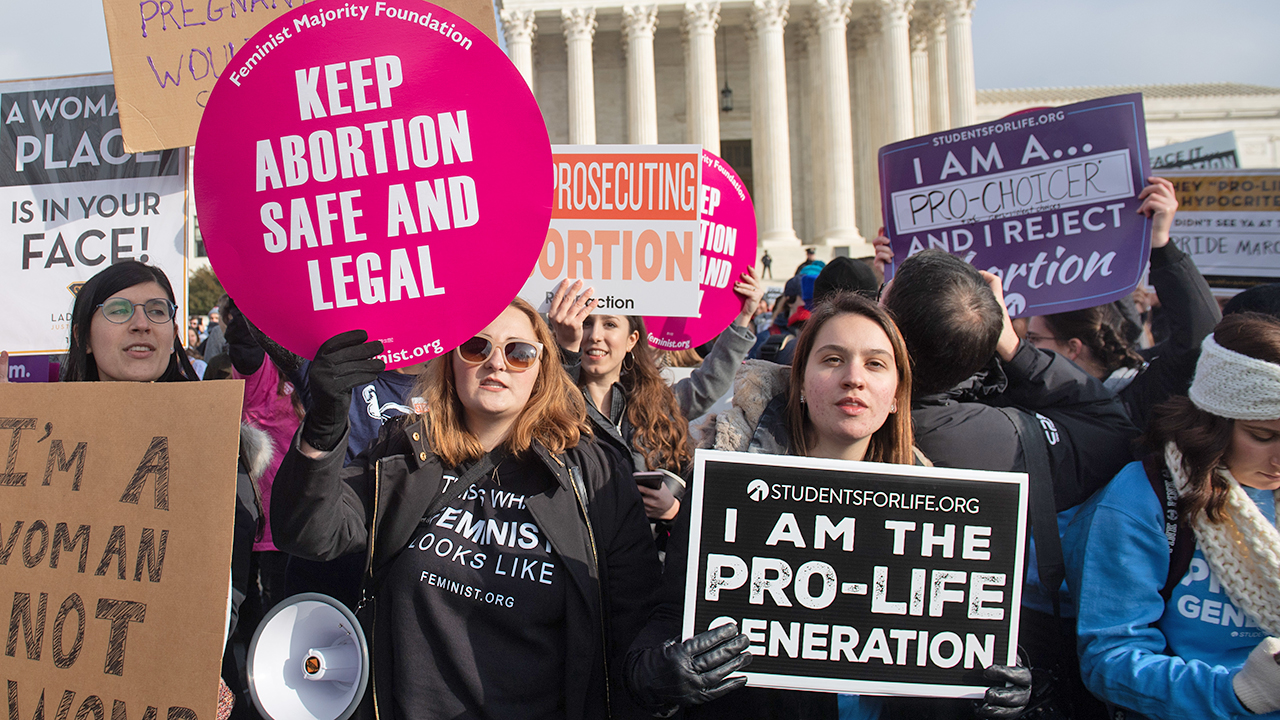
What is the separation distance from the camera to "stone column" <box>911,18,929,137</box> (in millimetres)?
33625

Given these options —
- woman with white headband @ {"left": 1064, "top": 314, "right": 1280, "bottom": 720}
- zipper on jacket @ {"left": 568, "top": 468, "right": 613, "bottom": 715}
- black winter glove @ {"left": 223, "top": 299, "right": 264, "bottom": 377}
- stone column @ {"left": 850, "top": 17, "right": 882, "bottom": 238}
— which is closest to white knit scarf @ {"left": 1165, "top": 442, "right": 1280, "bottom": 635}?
woman with white headband @ {"left": 1064, "top": 314, "right": 1280, "bottom": 720}

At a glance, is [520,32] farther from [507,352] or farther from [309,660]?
[309,660]

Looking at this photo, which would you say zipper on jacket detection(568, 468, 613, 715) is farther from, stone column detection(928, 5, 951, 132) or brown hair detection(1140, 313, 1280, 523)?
stone column detection(928, 5, 951, 132)

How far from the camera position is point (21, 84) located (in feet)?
13.1

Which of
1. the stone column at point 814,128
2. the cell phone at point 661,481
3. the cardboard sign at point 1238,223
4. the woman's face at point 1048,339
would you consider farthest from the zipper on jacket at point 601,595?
the stone column at point 814,128

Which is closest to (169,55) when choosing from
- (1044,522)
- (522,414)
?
(522,414)

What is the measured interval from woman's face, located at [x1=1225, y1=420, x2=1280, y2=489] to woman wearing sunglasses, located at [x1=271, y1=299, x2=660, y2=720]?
1.53 metres

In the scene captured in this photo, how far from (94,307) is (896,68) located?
1321 inches

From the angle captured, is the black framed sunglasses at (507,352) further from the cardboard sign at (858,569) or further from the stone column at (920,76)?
the stone column at (920,76)

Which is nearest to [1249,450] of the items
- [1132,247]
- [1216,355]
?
[1216,355]

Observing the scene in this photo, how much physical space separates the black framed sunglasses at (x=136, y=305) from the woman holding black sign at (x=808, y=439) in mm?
1995

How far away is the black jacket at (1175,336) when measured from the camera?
3219 millimetres

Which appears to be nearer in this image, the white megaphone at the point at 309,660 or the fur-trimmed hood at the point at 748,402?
the white megaphone at the point at 309,660

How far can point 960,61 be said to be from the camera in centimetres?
3322
